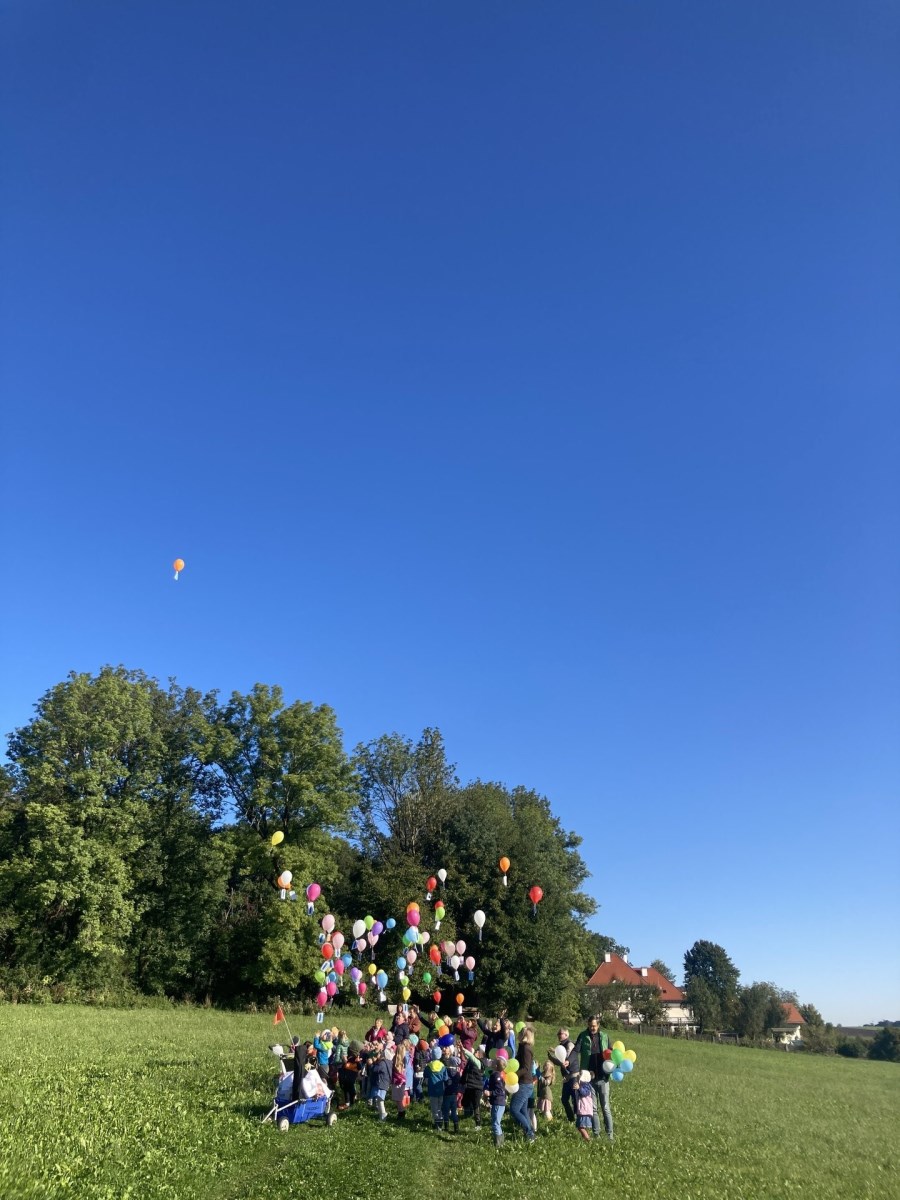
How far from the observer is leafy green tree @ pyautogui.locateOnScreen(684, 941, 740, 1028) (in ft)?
337

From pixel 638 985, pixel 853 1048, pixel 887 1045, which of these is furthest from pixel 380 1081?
pixel 853 1048

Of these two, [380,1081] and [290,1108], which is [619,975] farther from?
[290,1108]

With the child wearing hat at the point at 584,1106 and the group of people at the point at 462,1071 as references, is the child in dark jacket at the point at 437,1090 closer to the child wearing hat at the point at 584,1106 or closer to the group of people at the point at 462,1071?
the group of people at the point at 462,1071

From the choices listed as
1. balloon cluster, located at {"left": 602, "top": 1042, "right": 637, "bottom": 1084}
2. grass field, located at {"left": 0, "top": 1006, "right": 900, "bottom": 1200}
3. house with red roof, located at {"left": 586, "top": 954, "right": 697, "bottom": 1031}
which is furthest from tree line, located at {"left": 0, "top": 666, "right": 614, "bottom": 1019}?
house with red roof, located at {"left": 586, "top": 954, "right": 697, "bottom": 1031}

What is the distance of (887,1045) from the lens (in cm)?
8181

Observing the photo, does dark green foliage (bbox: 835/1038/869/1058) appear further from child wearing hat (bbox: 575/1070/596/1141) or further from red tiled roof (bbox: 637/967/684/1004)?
child wearing hat (bbox: 575/1070/596/1141)

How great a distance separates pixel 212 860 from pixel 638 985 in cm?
6270

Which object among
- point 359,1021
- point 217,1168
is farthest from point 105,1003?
point 217,1168

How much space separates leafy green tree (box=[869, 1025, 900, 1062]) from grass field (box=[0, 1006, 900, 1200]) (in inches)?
2887

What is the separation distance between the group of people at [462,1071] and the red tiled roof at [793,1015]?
4343 inches

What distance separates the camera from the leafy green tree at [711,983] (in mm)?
102625

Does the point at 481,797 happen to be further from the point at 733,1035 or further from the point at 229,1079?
the point at 733,1035

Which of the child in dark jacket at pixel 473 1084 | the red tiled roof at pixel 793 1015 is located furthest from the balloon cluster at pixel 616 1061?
the red tiled roof at pixel 793 1015

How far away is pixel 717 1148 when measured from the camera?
1563 centimetres
